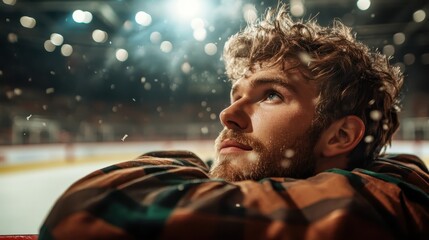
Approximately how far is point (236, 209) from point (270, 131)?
1.56ft

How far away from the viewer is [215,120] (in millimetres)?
10453

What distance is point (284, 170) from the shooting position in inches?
44.9

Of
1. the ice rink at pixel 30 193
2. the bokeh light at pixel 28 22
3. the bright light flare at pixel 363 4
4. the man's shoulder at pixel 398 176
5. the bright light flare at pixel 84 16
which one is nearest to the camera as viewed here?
the man's shoulder at pixel 398 176

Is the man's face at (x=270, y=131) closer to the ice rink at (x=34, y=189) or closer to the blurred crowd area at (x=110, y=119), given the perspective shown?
the ice rink at (x=34, y=189)

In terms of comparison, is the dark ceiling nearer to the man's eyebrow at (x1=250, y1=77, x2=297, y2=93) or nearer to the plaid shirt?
the man's eyebrow at (x1=250, y1=77, x2=297, y2=93)

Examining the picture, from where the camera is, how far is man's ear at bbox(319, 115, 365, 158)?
119 cm

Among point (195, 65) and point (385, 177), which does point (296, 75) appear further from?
point (195, 65)

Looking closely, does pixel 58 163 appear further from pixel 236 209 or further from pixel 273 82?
A: pixel 236 209

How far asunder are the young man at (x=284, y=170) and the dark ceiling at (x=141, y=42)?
3.44 metres

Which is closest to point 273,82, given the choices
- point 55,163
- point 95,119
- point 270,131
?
point 270,131

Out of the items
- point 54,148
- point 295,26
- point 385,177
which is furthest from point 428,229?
point 54,148

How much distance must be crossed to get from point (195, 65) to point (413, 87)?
15.6ft

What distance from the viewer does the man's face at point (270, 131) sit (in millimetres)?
1118

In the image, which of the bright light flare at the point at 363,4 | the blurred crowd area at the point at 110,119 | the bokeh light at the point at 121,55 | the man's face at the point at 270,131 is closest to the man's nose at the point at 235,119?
the man's face at the point at 270,131
